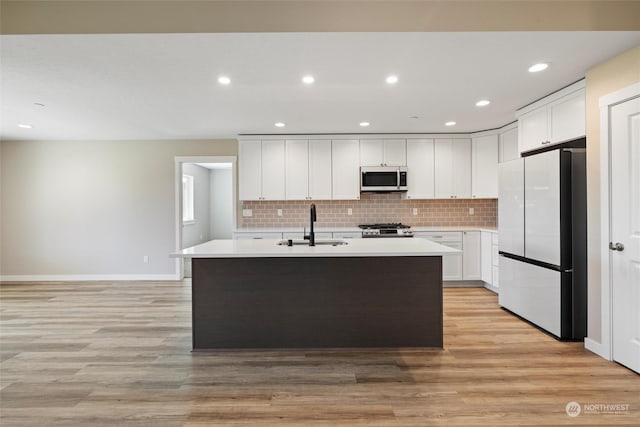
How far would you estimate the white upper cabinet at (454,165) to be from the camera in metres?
5.50

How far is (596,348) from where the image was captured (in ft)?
9.41

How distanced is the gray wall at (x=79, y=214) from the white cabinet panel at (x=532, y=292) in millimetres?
4869

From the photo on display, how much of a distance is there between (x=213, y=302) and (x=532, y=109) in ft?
12.8

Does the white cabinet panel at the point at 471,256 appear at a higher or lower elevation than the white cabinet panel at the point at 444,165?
lower

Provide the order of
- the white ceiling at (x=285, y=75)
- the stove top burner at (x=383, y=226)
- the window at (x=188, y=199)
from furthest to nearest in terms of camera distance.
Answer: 1. the window at (x=188, y=199)
2. the stove top burner at (x=383, y=226)
3. the white ceiling at (x=285, y=75)

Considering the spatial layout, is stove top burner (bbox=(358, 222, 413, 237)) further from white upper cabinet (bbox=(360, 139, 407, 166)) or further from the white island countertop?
the white island countertop

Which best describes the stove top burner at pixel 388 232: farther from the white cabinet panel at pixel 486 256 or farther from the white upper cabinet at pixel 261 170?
the white upper cabinet at pixel 261 170

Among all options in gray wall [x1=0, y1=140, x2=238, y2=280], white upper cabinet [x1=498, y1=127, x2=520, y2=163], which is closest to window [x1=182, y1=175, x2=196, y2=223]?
gray wall [x1=0, y1=140, x2=238, y2=280]

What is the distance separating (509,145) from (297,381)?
4360mm

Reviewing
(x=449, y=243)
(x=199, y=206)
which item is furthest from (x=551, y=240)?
(x=199, y=206)

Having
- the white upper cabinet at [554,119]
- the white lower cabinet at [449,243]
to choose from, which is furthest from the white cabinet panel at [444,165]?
the white upper cabinet at [554,119]

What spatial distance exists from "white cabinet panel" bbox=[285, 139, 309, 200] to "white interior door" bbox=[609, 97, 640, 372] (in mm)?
3750

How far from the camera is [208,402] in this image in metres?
2.19

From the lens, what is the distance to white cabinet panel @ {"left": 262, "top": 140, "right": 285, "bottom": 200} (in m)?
5.50
